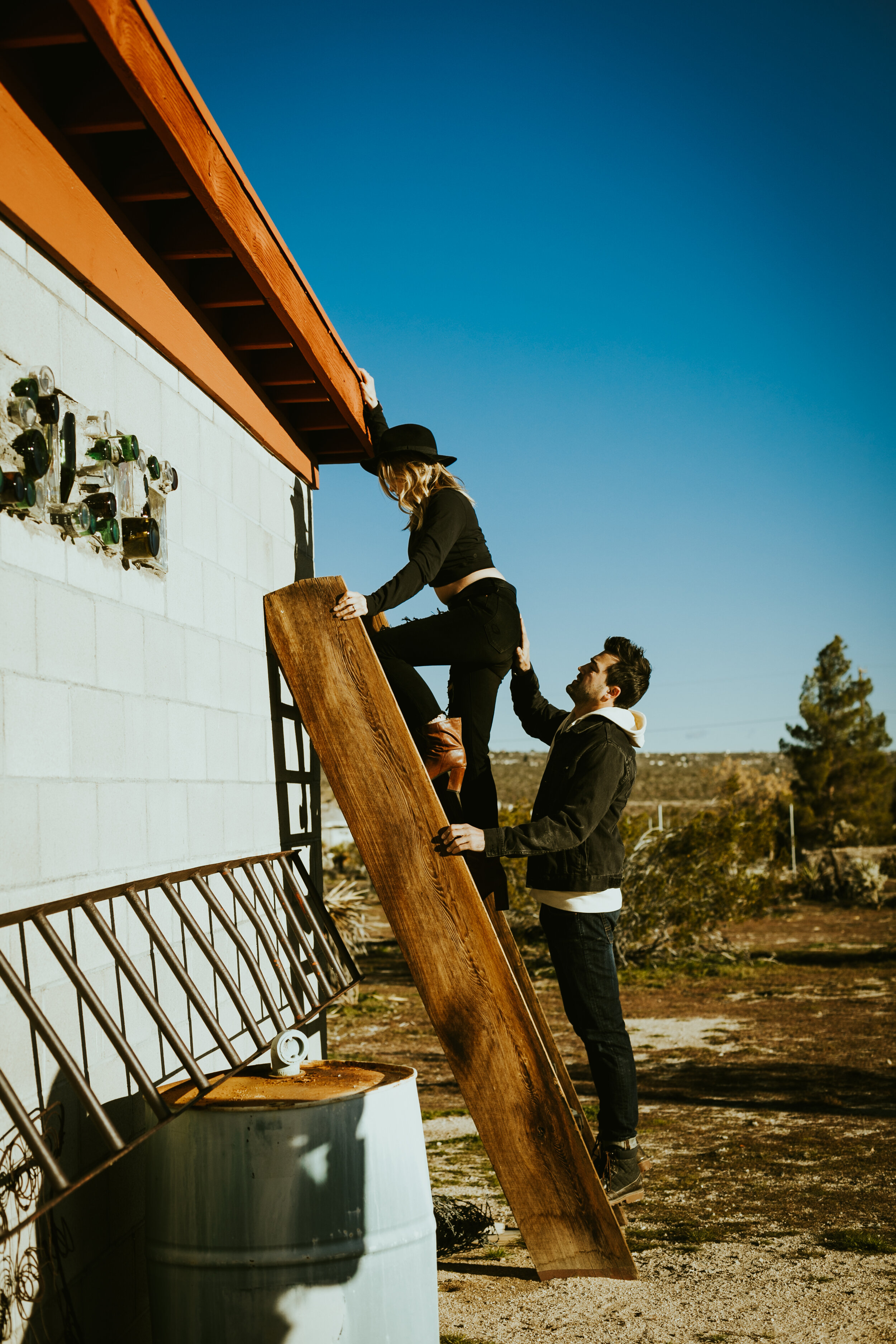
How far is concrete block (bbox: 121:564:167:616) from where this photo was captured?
3.14m

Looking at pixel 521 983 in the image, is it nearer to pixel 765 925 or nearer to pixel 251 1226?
pixel 251 1226

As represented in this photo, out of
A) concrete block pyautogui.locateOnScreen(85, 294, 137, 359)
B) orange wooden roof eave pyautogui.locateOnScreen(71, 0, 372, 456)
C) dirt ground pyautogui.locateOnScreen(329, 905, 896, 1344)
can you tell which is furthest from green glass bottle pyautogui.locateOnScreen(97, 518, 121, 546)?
dirt ground pyautogui.locateOnScreen(329, 905, 896, 1344)

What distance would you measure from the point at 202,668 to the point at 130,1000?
1.13m

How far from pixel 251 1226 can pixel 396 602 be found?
204 cm

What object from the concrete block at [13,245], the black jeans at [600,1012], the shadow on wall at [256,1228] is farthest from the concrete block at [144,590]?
the black jeans at [600,1012]

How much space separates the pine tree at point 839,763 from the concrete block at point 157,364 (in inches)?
1210

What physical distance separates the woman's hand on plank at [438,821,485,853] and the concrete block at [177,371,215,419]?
172 centimetres

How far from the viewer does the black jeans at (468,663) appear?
169 inches

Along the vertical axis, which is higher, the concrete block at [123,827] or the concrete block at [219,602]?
the concrete block at [219,602]

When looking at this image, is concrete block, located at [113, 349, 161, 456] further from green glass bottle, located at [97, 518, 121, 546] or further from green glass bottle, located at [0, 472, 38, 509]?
green glass bottle, located at [0, 472, 38, 509]

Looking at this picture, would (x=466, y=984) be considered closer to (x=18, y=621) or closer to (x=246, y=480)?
(x=18, y=621)

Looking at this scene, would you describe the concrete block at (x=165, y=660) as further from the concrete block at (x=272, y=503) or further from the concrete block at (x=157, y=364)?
the concrete block at (x=272, y=503)

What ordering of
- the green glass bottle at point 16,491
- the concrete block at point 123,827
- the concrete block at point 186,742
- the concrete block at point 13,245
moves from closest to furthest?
1. the green glass bottle at point 16,491
2. the concrete block at point 13,245
3. the concrete block at point 123,827
4. the concrete block at point 186,742

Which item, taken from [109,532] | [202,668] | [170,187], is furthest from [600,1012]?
[170,187]
